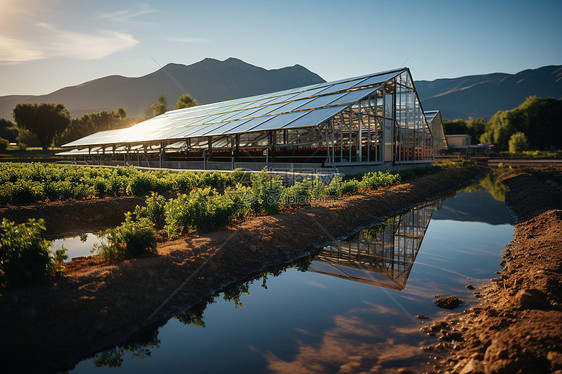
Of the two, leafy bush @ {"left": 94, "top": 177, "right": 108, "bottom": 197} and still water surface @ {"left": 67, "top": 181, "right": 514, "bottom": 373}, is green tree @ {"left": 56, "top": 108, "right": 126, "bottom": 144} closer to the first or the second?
leafy bush @ {"left": 94, "top": 177, "right": 108, "bottom": 197}

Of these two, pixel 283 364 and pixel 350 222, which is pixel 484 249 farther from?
pixel 283 364

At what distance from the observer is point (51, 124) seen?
69.9 m

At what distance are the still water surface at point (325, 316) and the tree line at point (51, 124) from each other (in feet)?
263

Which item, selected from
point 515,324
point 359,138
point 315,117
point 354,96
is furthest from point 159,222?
point 354,96

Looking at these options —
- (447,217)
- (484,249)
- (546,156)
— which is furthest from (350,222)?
(546,156)

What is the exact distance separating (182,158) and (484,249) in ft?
98.5

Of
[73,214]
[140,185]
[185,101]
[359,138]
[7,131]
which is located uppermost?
[185,101]

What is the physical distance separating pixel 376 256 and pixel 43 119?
274 ft

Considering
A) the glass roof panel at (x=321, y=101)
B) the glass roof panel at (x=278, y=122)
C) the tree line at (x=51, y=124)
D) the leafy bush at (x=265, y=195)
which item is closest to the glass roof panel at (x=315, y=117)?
the glass roof panel at (x=278, y=122)

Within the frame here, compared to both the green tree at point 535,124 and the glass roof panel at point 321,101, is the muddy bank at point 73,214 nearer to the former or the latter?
the glass roof panel at point 321,101

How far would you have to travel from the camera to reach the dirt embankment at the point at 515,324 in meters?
3.25

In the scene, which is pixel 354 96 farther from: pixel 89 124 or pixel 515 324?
pixel 89 124

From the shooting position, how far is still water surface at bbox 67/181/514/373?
396cm

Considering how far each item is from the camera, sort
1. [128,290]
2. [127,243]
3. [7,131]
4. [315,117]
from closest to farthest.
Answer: [128,290] → [127,243] → [315,117] → [7,131]
